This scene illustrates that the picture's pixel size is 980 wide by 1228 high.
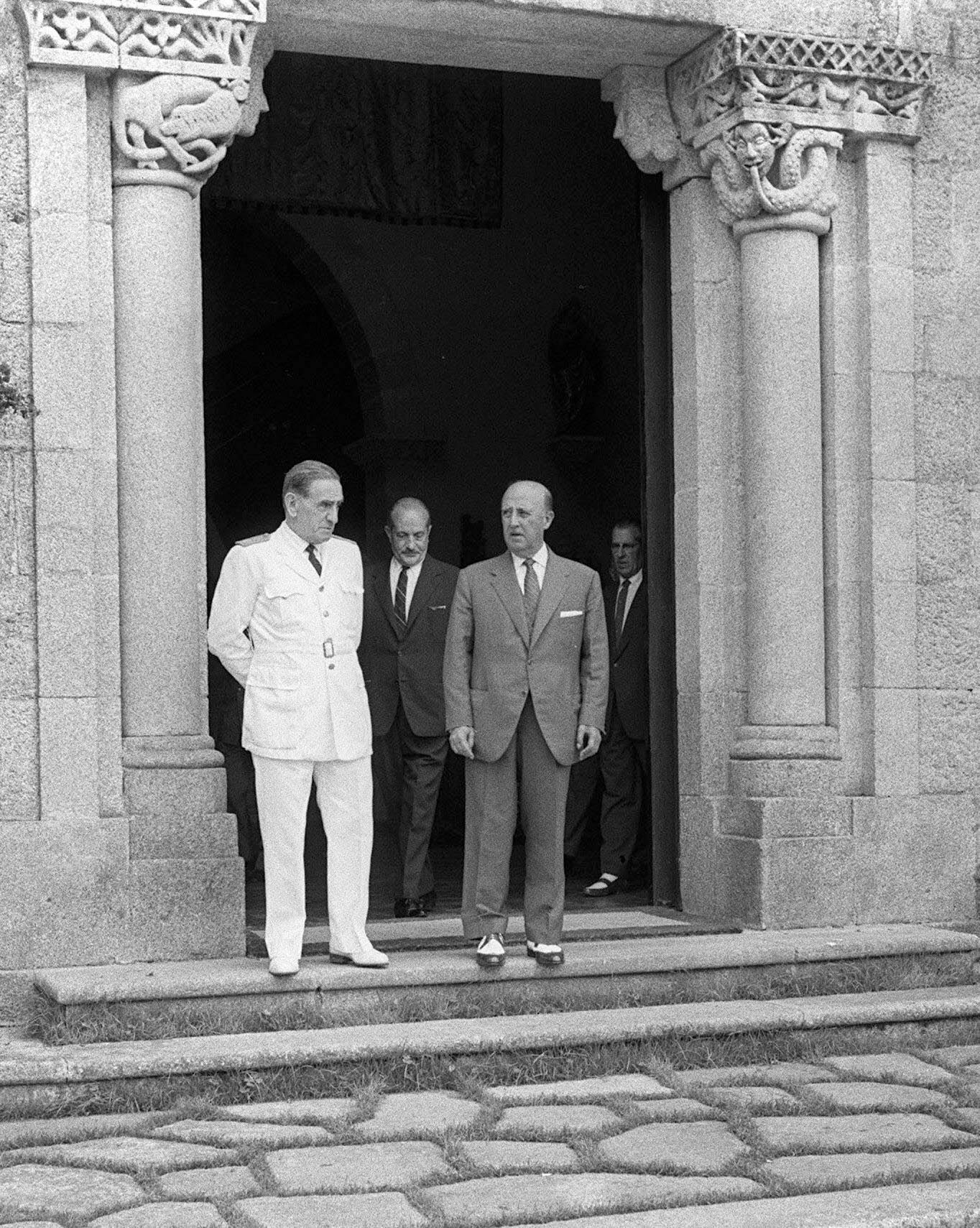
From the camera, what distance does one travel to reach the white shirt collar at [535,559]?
767 centimetres

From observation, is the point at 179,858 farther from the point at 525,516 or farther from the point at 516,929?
the point at 525,516

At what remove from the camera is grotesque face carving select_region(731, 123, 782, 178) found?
341 inches

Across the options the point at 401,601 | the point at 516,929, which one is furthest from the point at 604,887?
the point at 401,601

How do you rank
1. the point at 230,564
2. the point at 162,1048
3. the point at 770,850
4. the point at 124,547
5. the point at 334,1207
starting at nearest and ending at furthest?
the point at 334,1207, the point at 162,1048, the point at 230,564, the point at 124,547, the point at 770,850

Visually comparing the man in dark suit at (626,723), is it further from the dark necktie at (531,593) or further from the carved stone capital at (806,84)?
the dark necktie at (531,593)

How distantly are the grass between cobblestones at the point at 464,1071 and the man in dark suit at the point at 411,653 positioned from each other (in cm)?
252

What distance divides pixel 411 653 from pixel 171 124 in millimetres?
2821

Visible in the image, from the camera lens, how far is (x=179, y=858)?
25.1 ft

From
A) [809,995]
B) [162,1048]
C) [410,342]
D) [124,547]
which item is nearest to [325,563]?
[124,547]

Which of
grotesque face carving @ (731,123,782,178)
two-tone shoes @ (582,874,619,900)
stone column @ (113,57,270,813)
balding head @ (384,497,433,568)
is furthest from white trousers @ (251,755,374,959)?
grotesque face carving @ (731,123,782,178)

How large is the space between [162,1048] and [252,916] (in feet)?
8.32

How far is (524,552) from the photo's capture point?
7.65 metres

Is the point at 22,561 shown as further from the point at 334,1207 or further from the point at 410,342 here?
the point at 410,342

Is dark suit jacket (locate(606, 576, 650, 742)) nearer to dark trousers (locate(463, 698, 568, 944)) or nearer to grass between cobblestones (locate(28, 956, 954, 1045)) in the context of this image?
grass between cobblestones (locate(28, 956, 954, 1045))
